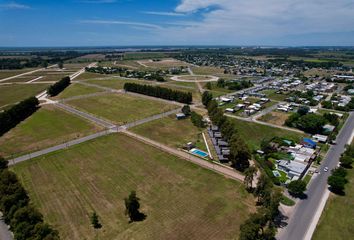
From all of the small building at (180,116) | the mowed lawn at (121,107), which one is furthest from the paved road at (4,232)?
the small building at (180,116)

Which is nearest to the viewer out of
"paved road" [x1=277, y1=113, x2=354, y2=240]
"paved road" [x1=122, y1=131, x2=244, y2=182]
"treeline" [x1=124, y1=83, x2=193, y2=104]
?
"paved road" [x1=277, y1=113, x2=354, y2=240]

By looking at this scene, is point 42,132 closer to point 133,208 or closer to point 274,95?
point 133,208

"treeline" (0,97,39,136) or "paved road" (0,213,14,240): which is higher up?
"treeline" (0,97,39,136)

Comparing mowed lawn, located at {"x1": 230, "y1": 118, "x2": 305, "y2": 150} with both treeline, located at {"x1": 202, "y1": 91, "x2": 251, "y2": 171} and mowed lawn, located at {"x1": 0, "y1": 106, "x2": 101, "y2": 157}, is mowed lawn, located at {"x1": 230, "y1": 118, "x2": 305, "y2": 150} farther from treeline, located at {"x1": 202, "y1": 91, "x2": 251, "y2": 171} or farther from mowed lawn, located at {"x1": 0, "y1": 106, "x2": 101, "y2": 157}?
mowed lawn, located at {"x1": 0, "y1": 106, "x2": 101, "y2": 157}

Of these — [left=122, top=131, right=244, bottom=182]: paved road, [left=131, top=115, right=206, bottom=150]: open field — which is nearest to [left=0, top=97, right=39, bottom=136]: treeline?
[left=131, top=115, right=206, bottom=150]: open field

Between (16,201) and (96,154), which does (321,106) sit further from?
(16,201)

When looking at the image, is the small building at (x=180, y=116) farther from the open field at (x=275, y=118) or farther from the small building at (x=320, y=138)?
the small building at (x=320, y=138)

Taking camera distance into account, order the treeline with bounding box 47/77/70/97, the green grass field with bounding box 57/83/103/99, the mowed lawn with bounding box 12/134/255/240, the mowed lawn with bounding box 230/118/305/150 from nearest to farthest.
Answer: the mowed lawn with bounding box 12/134/255/240 < the mowed lawn with bounding box 230/118/305/150 < the treeline with bounding box 47/77/70/97 < the green grass field with bounding box 57/83/103/99
